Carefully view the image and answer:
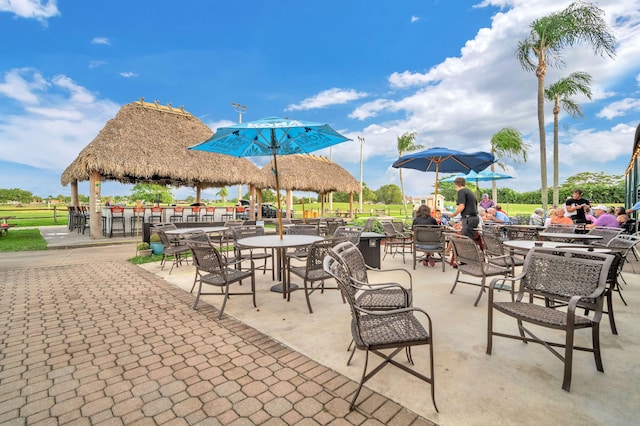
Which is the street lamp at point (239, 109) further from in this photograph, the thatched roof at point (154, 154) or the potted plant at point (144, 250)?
the potted plant at point (144, 250)

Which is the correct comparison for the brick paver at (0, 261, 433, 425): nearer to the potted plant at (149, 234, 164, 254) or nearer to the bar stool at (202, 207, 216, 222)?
the potted plant at (149, 234, 164, 254)

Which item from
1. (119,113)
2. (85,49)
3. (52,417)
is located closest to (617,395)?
(52,417)

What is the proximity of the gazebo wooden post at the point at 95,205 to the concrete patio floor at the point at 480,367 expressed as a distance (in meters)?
9.85

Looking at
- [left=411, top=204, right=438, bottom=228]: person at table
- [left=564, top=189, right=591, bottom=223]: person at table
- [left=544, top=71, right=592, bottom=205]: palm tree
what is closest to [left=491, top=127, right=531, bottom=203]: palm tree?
[left=544, top=71, right=592, bottom=205]: palm tree

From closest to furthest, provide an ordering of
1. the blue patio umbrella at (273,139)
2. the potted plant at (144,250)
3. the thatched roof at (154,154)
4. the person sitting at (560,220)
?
the blue patio umbrella at (273,139) → the person sitting at (560,220) → the potted plant at (144,250) → the thatched roof at (154,154)

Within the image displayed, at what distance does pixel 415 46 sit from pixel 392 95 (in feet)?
14.3

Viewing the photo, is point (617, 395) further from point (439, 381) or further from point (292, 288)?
point (292, 288)

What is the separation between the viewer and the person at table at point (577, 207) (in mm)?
7340

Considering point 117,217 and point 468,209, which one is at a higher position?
point 468,209

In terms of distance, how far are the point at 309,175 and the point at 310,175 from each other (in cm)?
8

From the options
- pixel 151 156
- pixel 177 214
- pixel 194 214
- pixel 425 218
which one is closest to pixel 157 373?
pixel 425 218

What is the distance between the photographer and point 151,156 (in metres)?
11.5

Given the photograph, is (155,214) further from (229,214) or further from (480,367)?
(480,367)

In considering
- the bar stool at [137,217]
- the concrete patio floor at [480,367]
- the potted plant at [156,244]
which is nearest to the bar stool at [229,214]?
the bar stool at [137,217]
